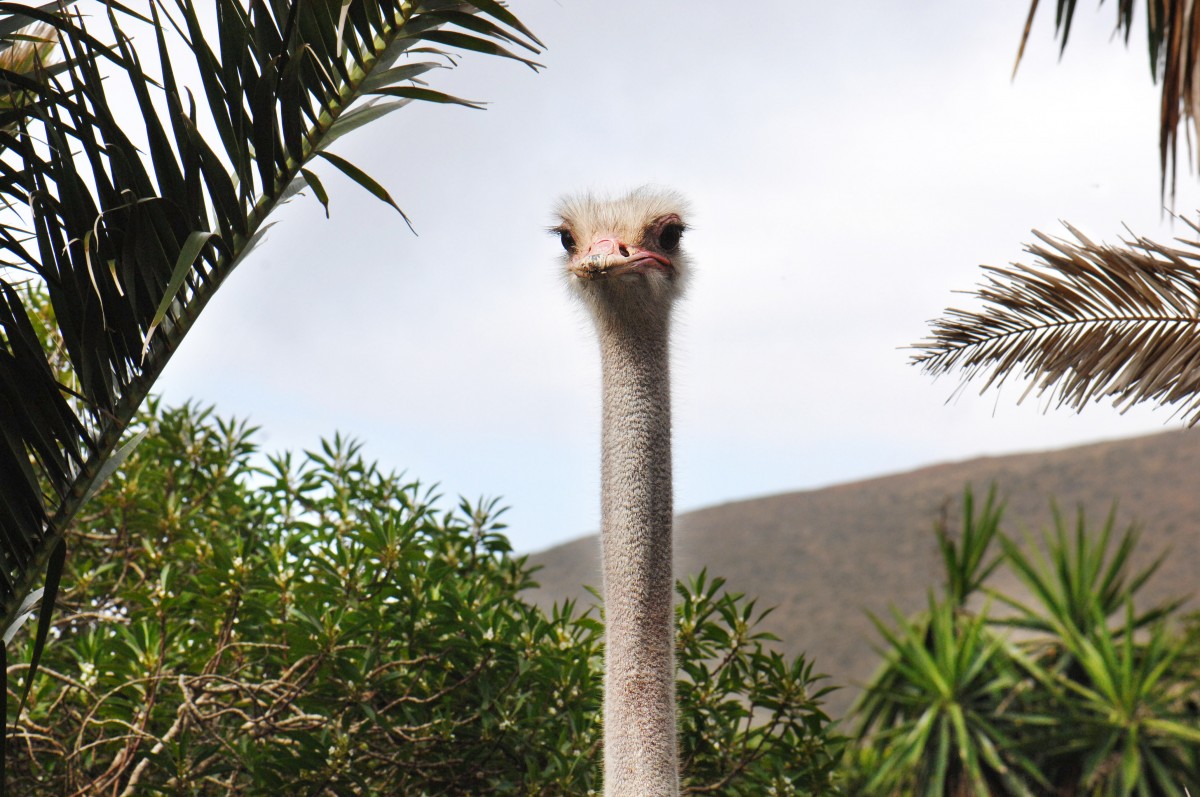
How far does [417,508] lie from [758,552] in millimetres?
20886

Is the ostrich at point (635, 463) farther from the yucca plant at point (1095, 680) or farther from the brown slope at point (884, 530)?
the brown slope at point (884, 530)

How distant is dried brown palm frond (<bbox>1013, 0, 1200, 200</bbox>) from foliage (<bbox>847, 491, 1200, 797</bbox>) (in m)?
11.6

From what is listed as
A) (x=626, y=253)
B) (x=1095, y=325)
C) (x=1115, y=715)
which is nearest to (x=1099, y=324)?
(x=1095, y=325)

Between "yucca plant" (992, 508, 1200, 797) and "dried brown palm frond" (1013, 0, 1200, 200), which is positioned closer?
"dried brown palm frond" (1013, 0, 1200, 200)

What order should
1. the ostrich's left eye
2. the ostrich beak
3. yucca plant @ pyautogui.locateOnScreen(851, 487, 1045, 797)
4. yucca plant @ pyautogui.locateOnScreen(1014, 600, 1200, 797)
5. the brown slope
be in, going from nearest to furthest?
the ostrich beak, the ostrich's left eye, yucca plant @ pyautogui.locateOnScreen(1014, 600, 1200, 797), yucca plant @ pyautogui.locateOnScreen(851, 487, 1045, 797), the brown slope

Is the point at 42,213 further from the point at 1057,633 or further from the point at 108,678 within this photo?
the point at 1057,633

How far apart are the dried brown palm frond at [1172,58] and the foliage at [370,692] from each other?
1533mm

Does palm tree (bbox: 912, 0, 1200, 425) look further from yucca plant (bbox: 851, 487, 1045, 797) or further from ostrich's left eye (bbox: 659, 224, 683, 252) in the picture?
yucca plant (bbox: 851, 487, 1045, 797)

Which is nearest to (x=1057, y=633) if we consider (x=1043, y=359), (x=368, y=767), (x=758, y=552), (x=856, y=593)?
(x=856, y=593)

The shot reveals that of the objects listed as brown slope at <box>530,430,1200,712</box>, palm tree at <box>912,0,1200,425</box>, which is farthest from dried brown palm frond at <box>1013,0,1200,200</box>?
brown slope at <box>530,430,1200,712</box>

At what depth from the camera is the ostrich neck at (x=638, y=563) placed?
8.25ft

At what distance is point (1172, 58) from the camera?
274 centimetres

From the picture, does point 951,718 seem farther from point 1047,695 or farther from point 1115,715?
point 1115,715

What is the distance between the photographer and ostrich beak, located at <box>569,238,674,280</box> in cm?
281
